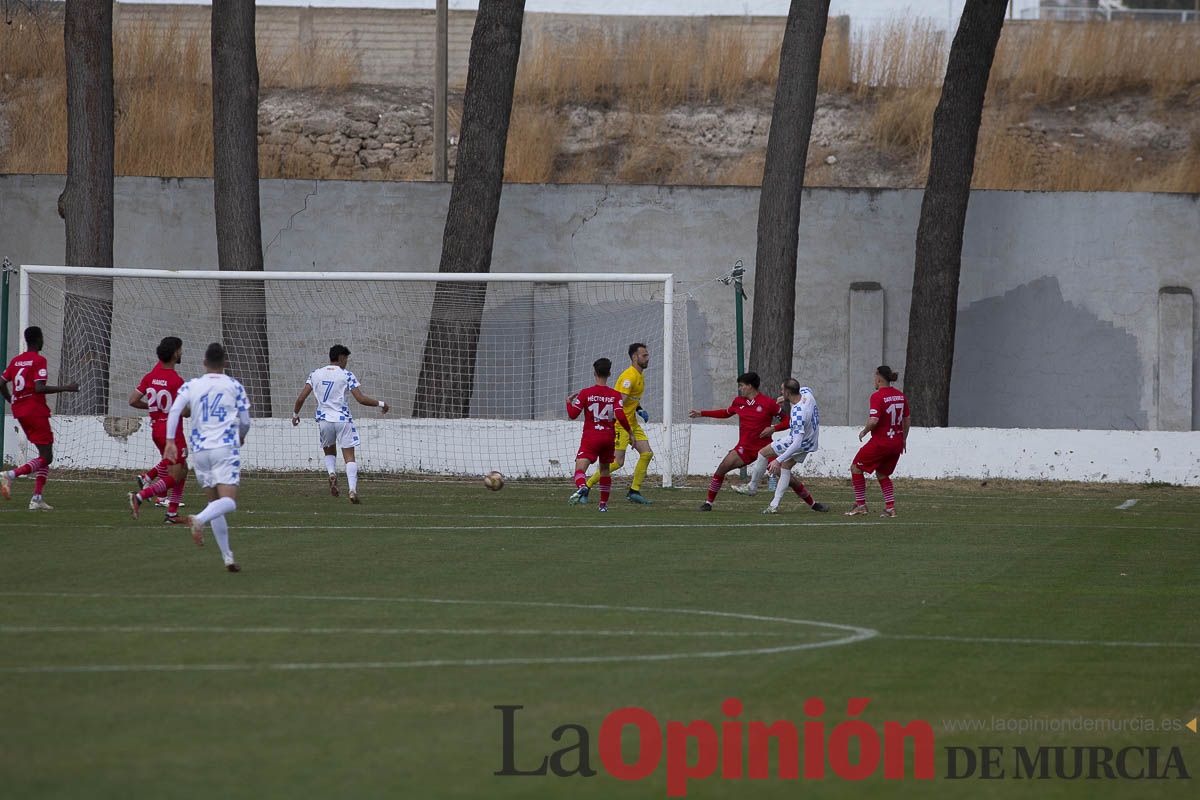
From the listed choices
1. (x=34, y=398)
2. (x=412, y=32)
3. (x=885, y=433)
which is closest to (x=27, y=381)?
(x=34, y=398)

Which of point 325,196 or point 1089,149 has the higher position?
point 1089,149

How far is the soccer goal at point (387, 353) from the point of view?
2342cm

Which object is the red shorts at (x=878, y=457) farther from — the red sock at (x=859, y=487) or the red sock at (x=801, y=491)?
the red sock at (x=801, y=491)

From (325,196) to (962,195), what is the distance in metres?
11.2

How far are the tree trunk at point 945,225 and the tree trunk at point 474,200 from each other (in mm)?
7356

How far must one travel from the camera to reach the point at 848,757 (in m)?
6.51

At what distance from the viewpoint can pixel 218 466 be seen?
1189cm

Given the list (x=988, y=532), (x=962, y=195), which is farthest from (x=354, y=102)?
(x=988, y=532)

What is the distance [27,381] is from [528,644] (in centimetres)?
1032

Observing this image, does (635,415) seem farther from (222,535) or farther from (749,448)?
(222,535)

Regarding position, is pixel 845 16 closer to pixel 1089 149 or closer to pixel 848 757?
pixel 1089 149

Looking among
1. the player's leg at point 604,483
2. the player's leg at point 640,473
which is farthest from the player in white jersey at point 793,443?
the player's leg at point 604,483

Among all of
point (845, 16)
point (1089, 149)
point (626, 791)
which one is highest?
point (845, 16)

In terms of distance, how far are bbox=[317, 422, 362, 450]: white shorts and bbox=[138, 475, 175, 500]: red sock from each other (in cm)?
330
